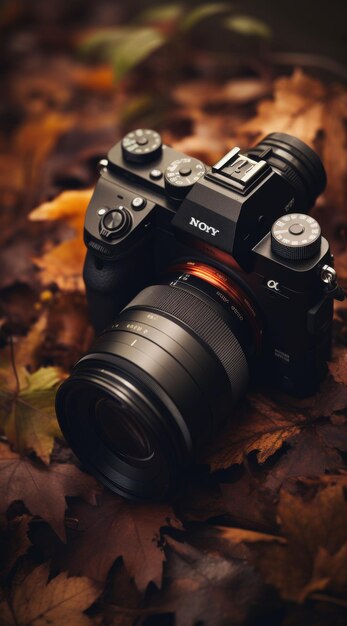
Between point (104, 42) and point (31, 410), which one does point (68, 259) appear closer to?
point (31, 410)

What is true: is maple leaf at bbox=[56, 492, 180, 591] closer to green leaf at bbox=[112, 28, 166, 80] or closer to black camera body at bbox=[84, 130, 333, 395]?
black camera body at bbox=[84, 130, 333, 395]

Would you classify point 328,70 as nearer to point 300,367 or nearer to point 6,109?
point 6,109

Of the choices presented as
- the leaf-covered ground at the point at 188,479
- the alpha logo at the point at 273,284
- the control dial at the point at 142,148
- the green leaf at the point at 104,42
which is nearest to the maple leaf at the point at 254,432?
the leaf-covered ground at the point at 188,479

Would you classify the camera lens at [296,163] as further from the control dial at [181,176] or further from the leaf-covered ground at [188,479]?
the leaf-covered ground at [188,479]

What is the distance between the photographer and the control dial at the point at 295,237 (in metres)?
1.48

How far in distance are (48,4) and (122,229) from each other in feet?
7.22

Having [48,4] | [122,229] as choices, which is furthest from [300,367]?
[48,4]

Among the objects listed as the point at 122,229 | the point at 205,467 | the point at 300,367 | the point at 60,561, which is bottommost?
the point at 60,561

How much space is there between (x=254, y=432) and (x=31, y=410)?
0.54 m

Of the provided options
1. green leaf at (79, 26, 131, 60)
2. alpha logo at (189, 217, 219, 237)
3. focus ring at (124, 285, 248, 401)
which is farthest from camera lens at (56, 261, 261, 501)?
green leaf at (79, 26, 131, 60)

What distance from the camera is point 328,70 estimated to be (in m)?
2.69

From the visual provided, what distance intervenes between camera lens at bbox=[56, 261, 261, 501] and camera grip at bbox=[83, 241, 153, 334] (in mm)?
87

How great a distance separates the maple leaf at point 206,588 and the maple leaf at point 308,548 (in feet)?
0.29

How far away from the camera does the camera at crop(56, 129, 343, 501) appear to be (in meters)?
1.50
